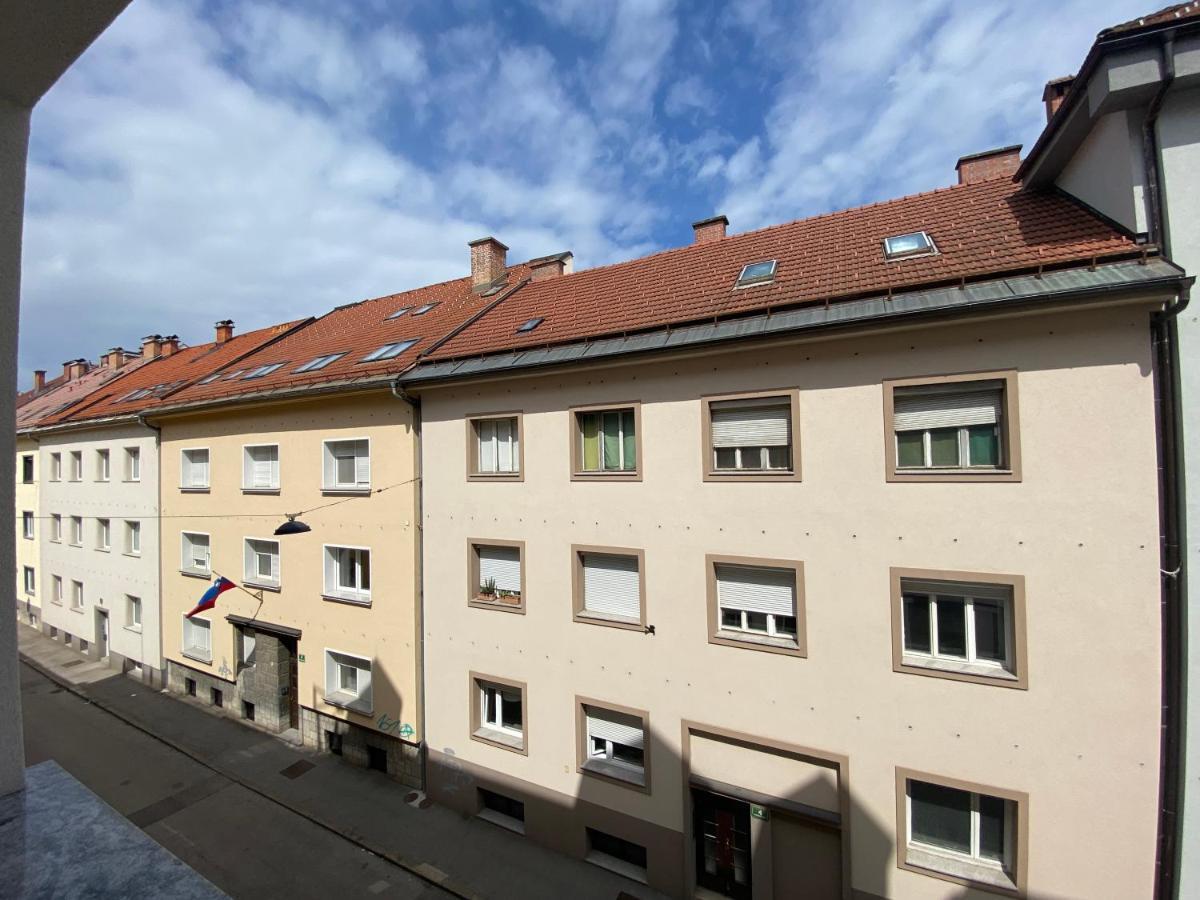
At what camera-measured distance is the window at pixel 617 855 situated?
9344 millimetres

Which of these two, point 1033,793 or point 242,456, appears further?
point 242,456

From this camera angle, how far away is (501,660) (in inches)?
412

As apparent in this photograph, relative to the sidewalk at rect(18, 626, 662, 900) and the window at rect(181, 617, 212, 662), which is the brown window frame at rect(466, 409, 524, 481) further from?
the window at rect(181, 617, 212, 662)

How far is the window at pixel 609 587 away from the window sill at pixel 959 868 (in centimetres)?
465

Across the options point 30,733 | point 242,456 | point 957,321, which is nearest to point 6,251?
point 957,321

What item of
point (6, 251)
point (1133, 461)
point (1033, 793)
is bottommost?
point (1033, 793)

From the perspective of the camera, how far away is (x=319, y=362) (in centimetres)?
1499

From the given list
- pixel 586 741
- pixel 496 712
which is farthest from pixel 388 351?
pixel 586 741

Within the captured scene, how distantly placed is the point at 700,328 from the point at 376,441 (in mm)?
7520

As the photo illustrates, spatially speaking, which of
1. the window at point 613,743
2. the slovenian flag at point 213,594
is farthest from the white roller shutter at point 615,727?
the slovenian flag at point 213,594

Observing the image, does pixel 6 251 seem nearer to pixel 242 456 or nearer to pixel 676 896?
pixel 676 896

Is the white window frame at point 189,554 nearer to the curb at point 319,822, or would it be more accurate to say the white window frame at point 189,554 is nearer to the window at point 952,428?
the curb at point 319,822

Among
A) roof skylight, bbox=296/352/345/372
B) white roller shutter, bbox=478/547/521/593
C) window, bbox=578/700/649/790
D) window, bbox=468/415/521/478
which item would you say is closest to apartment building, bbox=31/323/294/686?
roof skylight, bbox=296/352/345/372

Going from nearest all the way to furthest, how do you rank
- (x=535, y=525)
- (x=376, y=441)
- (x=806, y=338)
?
(x=806, y=338), (x=535, y=525), (x=376, y=441)
